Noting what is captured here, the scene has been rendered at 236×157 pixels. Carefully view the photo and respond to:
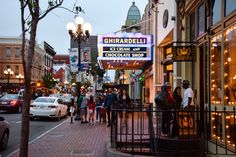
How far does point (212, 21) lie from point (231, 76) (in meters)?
2.23

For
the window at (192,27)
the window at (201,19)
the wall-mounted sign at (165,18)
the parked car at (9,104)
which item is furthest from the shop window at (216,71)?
the parked car at (9,104)

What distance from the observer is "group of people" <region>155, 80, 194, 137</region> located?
1070cm

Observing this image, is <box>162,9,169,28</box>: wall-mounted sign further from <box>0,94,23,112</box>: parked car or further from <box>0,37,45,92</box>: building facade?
<box>0,37,45,92</box>: building facade

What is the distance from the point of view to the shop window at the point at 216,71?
10695 mm

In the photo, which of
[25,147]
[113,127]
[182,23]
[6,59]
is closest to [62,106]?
[182,23]

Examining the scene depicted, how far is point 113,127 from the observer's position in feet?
40.3

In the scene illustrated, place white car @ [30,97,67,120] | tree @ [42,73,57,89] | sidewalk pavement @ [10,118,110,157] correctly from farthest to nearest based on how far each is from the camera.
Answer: tree @ [42,73,57,89], white car @ [30,97,67,120], sidewalk pavement @ [10,118,110,157]

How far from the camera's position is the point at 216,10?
11.1m

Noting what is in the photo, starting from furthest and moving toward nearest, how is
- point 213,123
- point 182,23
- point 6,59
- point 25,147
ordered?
point 6,59, point 182,23, point 213,123, point 25,147

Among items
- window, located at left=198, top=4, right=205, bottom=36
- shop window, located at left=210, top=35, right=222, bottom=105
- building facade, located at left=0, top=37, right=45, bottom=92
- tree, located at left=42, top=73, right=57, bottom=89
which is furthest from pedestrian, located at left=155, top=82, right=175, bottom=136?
tree, located at left=42, top=73, right=57, bottom=89

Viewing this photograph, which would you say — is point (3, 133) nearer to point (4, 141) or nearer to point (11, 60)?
point (4, 141)

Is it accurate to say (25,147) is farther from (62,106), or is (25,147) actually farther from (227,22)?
(62,106)

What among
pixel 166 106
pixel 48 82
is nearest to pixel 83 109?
pixel 166 106

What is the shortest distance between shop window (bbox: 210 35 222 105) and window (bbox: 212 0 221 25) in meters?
0.47
